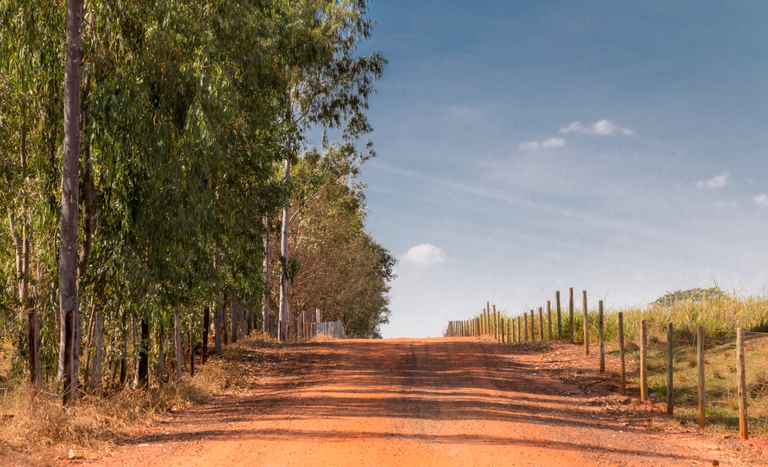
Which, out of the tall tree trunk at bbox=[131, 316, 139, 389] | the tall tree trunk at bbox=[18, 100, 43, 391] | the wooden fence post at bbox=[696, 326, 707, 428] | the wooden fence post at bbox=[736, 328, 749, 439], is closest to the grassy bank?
the tall tree trunk at bbox=[18, 100, 43, 391]

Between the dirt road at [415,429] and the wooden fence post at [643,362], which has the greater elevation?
the wooden fence post at [643,362]

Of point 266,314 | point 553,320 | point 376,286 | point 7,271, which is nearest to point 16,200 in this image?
point 7,271

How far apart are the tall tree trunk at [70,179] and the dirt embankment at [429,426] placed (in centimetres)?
229

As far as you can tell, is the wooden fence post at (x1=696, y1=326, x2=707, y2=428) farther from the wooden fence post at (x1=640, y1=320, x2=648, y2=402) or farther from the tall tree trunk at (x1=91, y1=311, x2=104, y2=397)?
the tall tree trunk at (x1=91, y1=311, x2=104, y2=397)

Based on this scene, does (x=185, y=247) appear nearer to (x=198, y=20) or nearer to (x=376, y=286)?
(x=198, y=20)

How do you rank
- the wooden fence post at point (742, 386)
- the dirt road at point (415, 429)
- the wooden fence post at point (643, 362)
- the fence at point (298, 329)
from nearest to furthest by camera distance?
the dirt road at point (415, 429) < the wooden fence post at point (742, 386) < the wooden fence post at point (643, 362) < the fence at point (298, 329)

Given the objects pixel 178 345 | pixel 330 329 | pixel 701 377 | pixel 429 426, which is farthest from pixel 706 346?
pixel 330 329

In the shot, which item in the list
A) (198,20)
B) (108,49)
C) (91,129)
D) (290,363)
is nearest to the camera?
(91,129)

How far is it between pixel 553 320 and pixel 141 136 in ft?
57.4

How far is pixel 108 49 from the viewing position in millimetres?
10617

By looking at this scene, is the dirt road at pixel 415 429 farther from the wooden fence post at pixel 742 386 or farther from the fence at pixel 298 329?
the fence at pixel 298 329

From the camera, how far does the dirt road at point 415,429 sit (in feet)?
25.8

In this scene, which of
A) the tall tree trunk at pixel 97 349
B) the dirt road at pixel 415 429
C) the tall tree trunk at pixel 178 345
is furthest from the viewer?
the tall tree trunk at pixel 178 345

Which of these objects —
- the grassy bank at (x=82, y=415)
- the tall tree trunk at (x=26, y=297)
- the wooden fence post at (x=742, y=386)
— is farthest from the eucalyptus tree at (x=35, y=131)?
the wooden fence post at (x=742, y=386)
